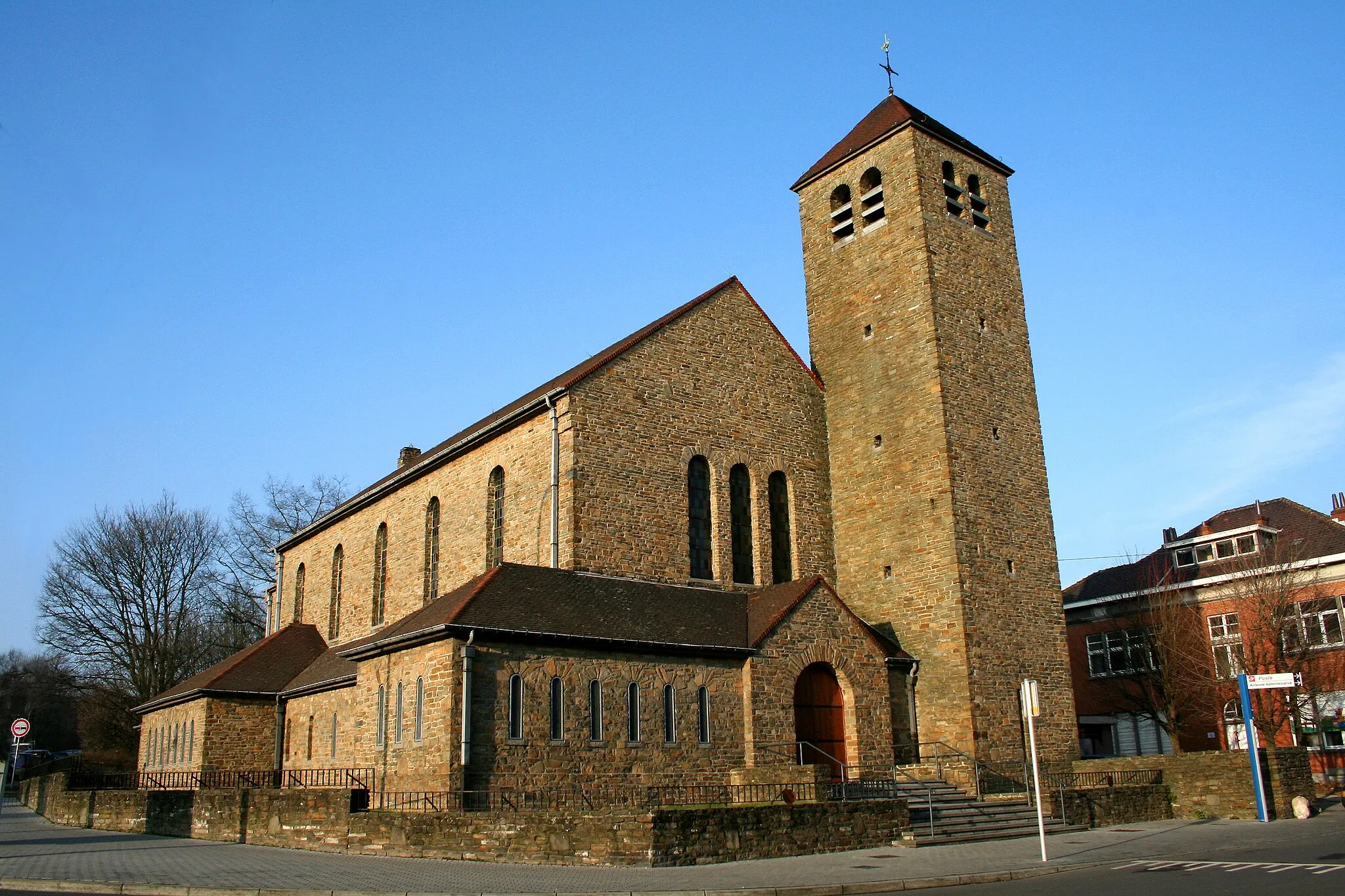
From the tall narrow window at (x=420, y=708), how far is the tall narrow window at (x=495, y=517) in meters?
6.34

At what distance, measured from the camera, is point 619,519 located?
874 inches

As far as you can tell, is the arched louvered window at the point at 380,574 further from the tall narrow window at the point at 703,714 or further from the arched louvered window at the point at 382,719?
the tall narrow window at the point at 703,714

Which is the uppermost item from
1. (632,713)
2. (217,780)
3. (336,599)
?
(336,599)

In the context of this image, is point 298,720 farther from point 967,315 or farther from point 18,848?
point 967,315

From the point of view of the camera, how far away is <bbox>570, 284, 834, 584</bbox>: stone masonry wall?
72.8 ft

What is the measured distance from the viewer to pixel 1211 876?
12422 millimetres

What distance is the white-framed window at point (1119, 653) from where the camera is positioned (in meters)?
34.8

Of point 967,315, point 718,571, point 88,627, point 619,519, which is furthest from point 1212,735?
point 88,627

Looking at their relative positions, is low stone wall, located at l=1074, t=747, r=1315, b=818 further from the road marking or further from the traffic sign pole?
the road marking

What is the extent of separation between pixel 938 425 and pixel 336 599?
67.3ft

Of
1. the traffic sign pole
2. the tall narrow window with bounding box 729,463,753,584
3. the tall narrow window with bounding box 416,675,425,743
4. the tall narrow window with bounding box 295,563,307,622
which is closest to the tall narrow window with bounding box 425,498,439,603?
the tall narrow window with bounding box 729,463,753,584

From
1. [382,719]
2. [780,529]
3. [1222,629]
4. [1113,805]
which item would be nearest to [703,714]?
[382,719]

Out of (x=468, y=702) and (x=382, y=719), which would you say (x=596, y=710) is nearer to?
(x=468, y=702)

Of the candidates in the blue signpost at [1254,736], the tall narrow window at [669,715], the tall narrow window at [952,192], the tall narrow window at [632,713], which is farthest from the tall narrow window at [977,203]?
the tall narrow window at [632,713]
